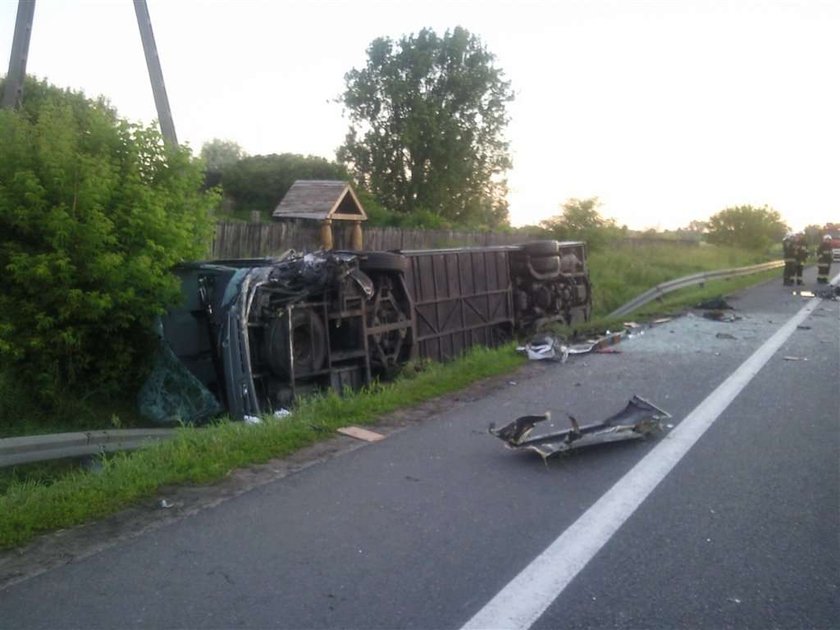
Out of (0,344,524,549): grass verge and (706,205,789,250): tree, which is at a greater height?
(706,205,789,250): tree

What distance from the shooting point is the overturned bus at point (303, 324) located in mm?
11500

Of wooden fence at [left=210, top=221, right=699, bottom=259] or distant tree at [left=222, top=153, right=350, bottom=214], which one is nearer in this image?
wooden fence at [left=210, top=221, right=699, bottom=259]

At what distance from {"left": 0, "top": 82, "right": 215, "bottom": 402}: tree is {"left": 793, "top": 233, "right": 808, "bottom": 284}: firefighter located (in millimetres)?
24067

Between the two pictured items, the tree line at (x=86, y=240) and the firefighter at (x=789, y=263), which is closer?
the tree line at (x=86, y=240)

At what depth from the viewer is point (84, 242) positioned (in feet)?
36.4

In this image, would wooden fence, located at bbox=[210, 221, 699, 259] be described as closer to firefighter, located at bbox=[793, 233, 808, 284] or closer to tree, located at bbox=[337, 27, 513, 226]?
firefighter, located at bbox=[793, 233, 808, 284]

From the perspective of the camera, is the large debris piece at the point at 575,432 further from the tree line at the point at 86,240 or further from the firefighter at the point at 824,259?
the firefighter at the point at 824,259

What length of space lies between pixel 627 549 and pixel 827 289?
2457 cm

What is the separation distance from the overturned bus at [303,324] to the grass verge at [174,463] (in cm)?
207

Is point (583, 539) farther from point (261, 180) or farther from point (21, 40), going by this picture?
point (261, 180)

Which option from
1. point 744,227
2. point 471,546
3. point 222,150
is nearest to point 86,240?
point 471,546

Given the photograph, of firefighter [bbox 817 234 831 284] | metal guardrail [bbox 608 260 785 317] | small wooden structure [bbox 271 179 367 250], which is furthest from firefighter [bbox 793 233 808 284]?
small wooden structure [bbox 271 179 367 250]

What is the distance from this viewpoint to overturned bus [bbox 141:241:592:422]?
11500 millimetres

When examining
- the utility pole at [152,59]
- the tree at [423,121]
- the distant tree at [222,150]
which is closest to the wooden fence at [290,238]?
the utility pole at [152,59]
